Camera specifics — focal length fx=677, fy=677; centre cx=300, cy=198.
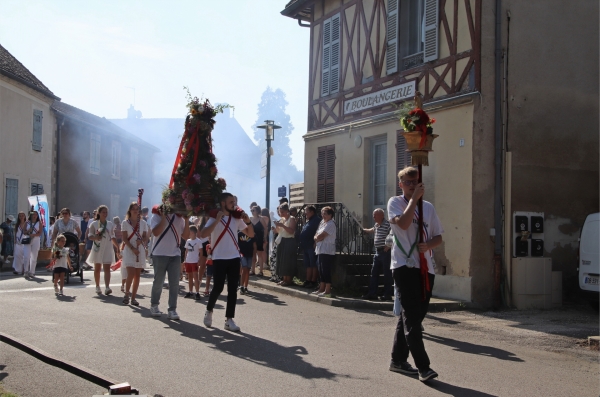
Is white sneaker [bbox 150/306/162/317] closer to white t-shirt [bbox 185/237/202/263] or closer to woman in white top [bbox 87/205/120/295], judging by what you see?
white t-shirt [bbox 185/237/202/263]

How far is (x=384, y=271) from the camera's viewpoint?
12461 mm

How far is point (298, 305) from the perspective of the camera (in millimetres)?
12445

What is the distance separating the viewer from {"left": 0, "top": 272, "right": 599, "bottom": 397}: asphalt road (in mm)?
5902

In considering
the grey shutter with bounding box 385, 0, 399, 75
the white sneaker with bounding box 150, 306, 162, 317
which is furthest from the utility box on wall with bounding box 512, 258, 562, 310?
the white sneaker with bounding box 150, 306, 162, 317

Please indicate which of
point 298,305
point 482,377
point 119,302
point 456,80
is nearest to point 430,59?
point 456,80

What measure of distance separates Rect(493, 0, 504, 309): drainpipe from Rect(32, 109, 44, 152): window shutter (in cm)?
2063

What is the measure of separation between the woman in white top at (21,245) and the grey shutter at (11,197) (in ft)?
26.7

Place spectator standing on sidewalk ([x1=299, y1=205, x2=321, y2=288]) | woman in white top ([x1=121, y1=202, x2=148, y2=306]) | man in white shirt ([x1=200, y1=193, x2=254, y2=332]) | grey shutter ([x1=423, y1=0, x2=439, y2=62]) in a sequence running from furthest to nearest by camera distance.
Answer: grey shutter ([x1=423, y1=0, x2=439, y2=62]) < spectator standing on sidewalk ([x1=299, y1=205, x2=321, y2=288]) < woman in white top ([x1=121, y1=202, x2=148, y2=306]) < man in white shirt ([x1=200, y1=193, x2=254, y2=332])

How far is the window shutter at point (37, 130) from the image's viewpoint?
27.9m

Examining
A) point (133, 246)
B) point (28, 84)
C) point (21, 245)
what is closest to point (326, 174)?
point (133, 246)

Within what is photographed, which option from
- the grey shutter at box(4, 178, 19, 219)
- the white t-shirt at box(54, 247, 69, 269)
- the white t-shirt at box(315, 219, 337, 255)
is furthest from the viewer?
the grey shutter at box(4, 178, 19, 219)

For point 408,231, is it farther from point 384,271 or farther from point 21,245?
point 21,245

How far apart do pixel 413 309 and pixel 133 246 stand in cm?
667

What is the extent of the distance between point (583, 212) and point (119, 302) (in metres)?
9.63
